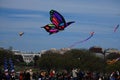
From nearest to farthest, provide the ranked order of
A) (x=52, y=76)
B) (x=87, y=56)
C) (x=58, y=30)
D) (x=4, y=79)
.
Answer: (x=58, y=30)
(x=4, y=79)
(x=52, y=76)
(x=87, y=56)

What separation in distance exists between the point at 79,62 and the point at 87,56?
39.9 ft

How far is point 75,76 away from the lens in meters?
28.3

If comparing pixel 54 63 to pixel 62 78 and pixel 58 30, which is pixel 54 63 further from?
pixel 58 30

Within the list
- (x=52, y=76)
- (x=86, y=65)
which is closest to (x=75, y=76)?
(x=52, y=76)

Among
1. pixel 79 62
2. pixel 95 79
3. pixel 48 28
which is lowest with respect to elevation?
pixel 95 79

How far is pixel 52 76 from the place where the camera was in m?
30.1

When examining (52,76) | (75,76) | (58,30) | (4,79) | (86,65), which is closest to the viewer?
(58,30)

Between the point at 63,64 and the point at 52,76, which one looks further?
the point at 63,64

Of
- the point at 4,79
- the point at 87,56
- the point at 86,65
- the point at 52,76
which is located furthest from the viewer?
the point at 87,56

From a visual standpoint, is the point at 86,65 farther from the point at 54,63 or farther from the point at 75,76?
the point at 75,76

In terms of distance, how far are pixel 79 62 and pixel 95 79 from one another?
7078 centimetres

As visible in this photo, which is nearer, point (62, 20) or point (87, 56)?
point (62, 20)

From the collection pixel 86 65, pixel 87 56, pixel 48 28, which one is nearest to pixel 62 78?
pixel 48 28

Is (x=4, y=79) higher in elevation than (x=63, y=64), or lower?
lower
